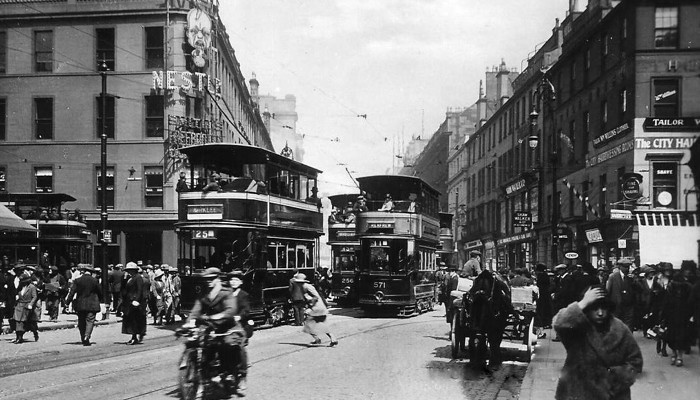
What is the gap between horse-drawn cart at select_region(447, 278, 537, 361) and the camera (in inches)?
499

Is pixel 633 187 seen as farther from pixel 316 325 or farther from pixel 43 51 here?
pixel 43 51

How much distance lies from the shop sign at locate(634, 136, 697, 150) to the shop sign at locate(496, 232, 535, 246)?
3545 cm

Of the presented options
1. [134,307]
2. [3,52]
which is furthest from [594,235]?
[3,52]

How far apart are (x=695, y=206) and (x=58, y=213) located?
32187mm

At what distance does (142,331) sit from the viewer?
1695 cm

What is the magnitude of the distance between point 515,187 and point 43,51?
1147 inches

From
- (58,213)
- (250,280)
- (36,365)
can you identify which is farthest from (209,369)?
(58,213)

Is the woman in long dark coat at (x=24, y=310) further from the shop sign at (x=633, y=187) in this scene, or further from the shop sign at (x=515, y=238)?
the shop sign at (x=515, y=238)

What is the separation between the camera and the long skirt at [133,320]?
1677 centimetres

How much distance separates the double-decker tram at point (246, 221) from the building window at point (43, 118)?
19.6m

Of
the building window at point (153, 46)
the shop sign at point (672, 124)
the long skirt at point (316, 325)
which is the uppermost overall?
the building window at point (153, 46)

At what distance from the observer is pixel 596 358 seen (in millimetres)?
5492

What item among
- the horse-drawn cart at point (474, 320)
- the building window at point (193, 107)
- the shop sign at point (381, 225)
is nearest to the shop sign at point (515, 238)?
the shop sign at point (381, 225)

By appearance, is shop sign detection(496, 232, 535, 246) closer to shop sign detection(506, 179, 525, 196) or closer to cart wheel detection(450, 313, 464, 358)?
shop sign detection(506, 179, 525, 196)
